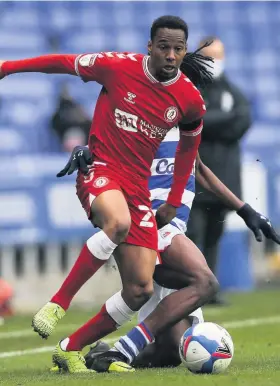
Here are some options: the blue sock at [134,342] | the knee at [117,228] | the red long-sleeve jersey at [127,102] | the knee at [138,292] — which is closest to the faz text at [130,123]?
the red long-sleeve jersey at [127,102]

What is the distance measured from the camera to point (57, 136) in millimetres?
15688

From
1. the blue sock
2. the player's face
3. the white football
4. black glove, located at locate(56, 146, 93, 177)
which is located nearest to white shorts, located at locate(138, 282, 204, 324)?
the blue sock

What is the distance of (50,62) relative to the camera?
21.2ft

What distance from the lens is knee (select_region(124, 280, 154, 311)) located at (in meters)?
6.38

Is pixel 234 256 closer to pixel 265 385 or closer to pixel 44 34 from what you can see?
pixel 44 34

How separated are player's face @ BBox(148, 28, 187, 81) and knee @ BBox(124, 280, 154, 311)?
111cm

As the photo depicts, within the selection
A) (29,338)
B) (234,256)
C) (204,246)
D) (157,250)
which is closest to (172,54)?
(157,250)

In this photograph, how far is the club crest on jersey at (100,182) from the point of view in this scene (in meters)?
6.38

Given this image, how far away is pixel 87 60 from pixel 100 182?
0.67 meters

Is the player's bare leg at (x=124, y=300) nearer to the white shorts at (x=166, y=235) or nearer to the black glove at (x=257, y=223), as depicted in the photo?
the white shorts at (x=166, y=235)

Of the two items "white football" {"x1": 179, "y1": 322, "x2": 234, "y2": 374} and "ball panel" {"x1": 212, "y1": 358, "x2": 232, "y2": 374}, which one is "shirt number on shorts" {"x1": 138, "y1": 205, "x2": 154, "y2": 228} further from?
"ball panel" {"x1": 212, "y1": 358, "x2": 232, "y2": 374}

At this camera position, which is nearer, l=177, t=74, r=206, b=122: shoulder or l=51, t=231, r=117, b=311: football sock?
l=51, t=231, r=117, b=311: football sock

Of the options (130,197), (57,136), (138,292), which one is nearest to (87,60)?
(130,197)

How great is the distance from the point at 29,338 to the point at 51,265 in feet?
15.5
